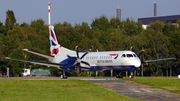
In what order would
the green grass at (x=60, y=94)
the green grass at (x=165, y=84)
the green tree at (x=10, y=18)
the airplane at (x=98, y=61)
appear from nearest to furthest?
the green grass at (x=60, y=94) < the green grass at (x=165, y=84) < the airplane at (x=98, y=61) < the green tree at (x=10, y=18)

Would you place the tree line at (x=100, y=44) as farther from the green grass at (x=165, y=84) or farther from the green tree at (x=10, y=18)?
the green grass at (x=165, y=84)

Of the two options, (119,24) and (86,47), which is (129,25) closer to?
(119,24)

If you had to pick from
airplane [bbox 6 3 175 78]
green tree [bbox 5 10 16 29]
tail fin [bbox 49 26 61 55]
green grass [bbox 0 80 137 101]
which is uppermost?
green tree [bbox 5 10 16 29]

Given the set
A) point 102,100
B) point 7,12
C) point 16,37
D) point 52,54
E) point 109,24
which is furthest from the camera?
point 109,24

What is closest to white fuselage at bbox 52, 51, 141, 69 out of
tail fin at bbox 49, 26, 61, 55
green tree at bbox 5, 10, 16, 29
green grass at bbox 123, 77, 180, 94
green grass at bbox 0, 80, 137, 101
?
tail fin at bbox 49, 26, 61, 55

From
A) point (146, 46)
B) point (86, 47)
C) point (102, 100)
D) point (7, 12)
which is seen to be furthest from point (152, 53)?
point (102, 100)

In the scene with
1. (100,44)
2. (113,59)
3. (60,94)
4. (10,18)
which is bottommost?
(60,94)

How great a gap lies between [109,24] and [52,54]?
92.8 m

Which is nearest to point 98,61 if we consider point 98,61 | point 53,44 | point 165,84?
point 98,61


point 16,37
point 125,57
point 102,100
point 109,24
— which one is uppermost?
point 109,24

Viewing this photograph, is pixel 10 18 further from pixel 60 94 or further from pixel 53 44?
pixel 60 94

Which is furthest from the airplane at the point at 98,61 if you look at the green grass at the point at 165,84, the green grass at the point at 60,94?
the green grass at the point at 60,94

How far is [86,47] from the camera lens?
340 ft

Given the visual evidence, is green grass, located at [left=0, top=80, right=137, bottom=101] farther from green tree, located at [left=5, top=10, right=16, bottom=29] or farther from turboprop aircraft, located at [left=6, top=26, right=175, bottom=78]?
green tree, located at [left=5, top=10, right=16, bottom=29]
